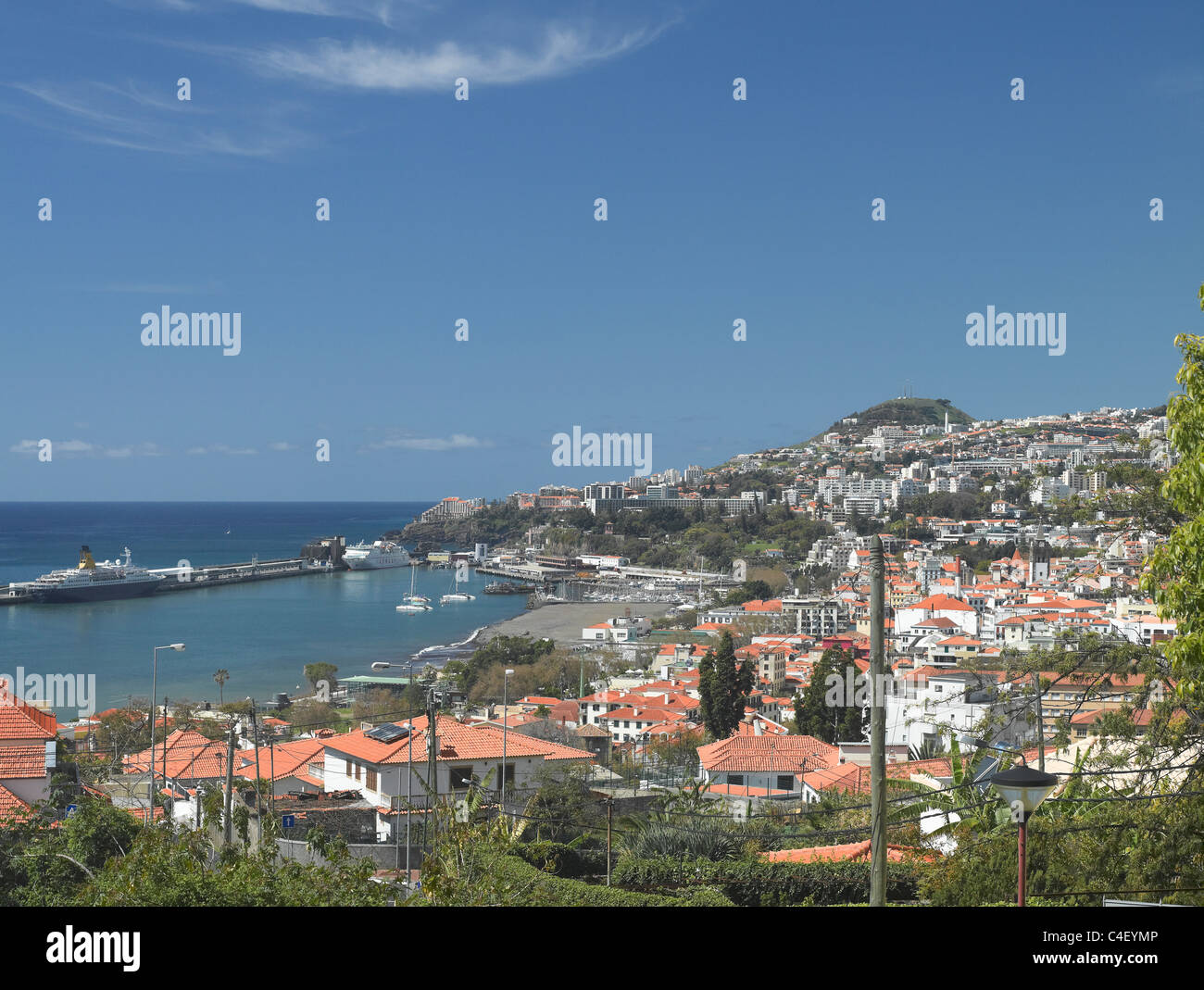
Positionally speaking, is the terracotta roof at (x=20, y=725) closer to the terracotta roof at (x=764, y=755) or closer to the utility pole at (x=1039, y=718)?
the utility pole at (x=1039, y=718)

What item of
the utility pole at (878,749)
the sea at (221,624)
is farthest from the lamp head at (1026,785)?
the sea at (221,624)

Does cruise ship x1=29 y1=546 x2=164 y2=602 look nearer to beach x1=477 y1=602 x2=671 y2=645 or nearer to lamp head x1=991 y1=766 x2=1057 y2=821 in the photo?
beach x1=477 y1=602 x2=671 y2=645

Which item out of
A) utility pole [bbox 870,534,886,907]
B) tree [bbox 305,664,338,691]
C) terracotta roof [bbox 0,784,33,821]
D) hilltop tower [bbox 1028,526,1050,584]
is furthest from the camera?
hilltop tower [bbox 1028,526,1050,584]

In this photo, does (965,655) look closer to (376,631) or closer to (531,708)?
(531,708)

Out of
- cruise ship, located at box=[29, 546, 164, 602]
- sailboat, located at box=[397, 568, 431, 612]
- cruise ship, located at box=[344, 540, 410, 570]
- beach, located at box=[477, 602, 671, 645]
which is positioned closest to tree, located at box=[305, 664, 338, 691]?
beach, located at box=[477, 602, 671, 645]

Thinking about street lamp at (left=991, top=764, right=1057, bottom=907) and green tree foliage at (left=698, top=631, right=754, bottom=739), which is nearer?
street lamp at (left=991, top=764, right=1057, bottom=907)

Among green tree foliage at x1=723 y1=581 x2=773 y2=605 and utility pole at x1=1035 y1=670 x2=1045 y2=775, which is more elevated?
utility pole at x1=1035 y1=670 x2=1045 y2=775

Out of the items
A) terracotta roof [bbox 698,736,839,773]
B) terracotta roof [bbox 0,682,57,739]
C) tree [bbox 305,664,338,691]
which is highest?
terracotta roof [bbox 0,682,57,739]
